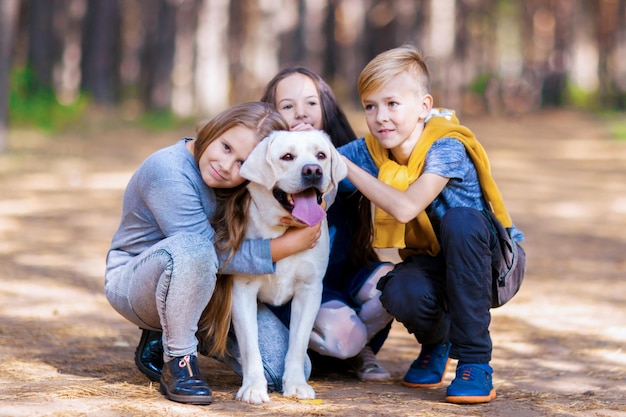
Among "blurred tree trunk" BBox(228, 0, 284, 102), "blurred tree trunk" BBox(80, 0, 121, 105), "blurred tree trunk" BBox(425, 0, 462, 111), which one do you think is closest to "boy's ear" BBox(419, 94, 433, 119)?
"blurred tree trunk" BBox(228, 0, 284, 102)

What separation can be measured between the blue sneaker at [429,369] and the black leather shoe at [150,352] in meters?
1.22

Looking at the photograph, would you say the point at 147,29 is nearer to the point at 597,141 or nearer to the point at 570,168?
the point at 597,141

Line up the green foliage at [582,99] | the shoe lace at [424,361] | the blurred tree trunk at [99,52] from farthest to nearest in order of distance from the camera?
the green foliage at [582,99]
the blurred tree trunk at [99,52]
the shoe lace at [424,361]

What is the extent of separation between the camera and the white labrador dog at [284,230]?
12.9 feet

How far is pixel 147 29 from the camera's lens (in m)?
30.7

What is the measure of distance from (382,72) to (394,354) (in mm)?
1830

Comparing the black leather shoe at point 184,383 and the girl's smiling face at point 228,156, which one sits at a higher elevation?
the girl's smiling face at point 228,156

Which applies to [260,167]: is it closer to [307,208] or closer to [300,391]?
[307,208]

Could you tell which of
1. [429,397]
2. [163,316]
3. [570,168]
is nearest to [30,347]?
[163,316]

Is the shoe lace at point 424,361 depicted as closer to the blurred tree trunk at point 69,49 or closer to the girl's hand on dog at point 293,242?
the girl's hand on dog at point 293,242

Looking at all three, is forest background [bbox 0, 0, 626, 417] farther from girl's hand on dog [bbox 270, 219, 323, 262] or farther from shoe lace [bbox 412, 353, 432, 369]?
girl's hand on dog [bbox 270, 219, 323, 262]

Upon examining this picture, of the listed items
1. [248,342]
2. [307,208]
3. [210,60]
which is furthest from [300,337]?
[210,60]

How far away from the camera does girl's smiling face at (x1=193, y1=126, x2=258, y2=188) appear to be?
407 centimetres

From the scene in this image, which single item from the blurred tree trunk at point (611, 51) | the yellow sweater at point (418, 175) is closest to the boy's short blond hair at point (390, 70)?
the yellow sweater at point (418, 175)
